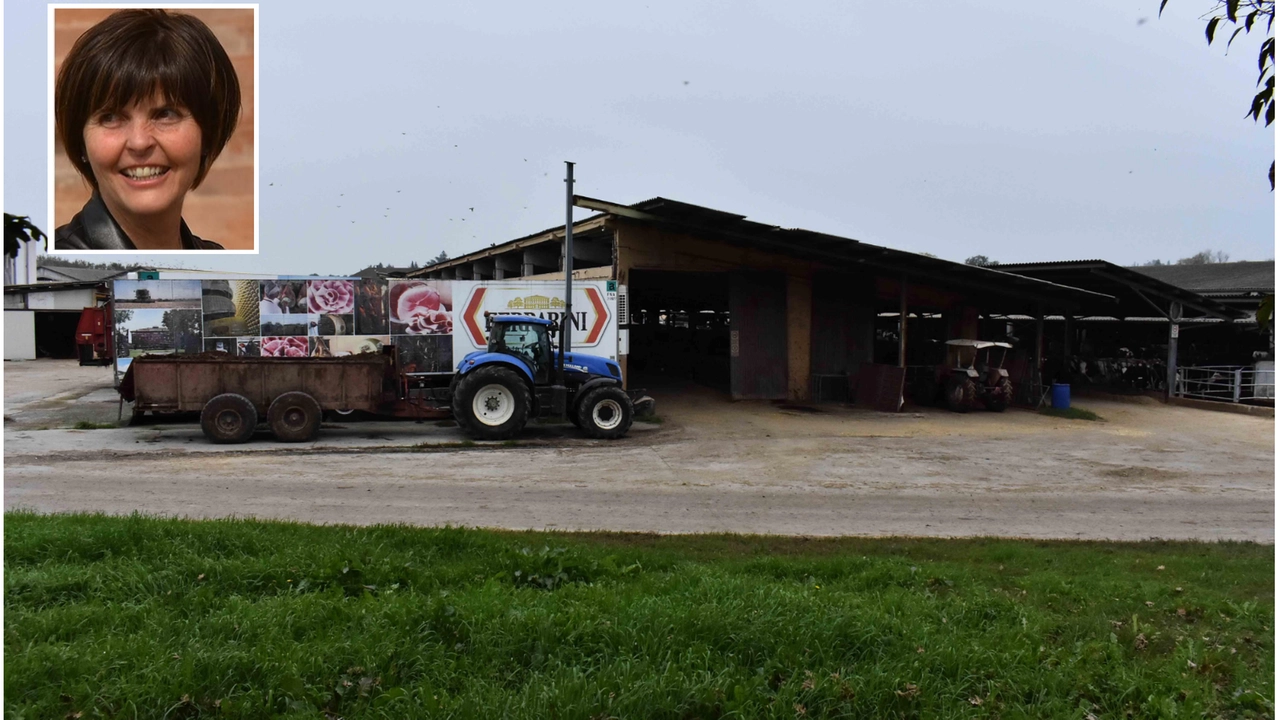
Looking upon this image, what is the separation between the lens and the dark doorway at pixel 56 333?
135 ft

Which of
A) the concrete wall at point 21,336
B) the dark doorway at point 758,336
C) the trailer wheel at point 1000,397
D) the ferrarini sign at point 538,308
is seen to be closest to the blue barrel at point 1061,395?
the trailer wheel at point 1000,397

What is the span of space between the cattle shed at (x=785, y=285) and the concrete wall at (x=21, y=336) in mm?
25003

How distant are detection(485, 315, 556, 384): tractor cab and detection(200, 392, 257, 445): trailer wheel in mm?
4179

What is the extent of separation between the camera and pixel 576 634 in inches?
178

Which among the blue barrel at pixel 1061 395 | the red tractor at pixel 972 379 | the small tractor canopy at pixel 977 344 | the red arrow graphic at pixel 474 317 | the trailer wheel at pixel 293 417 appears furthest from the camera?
the blue barrel at pixel 1061 395

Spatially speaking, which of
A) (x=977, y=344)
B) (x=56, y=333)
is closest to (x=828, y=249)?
(x=977, y=344)

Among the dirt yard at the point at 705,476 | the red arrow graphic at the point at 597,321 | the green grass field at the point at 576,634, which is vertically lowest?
the dirt yard at the point at 705,476

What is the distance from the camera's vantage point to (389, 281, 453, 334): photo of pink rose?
62.5 ft

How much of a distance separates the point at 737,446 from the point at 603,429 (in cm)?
241

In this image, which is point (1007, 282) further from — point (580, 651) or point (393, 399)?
point (580, 651)

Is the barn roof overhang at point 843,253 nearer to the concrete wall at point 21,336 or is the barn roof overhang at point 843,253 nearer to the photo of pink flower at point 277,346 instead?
the photo of pink flower at point 277,346

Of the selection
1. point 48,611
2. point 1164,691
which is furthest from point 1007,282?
point 48,611

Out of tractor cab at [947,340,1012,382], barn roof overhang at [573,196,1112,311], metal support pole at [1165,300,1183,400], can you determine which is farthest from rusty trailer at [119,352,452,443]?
metal support pole at [1165,300,1183,400]

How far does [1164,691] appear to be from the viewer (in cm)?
424
